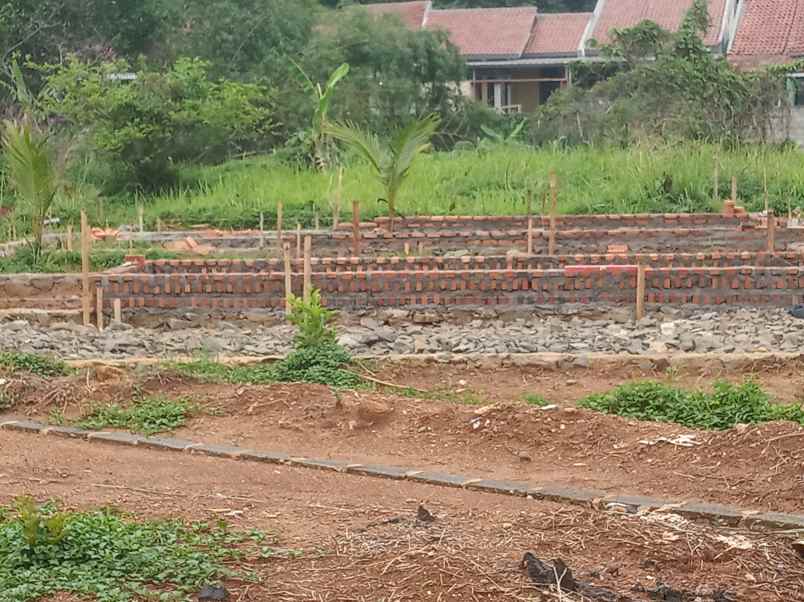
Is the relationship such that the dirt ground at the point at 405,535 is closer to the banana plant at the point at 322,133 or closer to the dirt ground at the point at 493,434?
the dirt ground at the point at 493,434

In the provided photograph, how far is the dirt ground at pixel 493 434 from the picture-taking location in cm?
684

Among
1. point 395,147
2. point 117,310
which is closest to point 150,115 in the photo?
point 395,147

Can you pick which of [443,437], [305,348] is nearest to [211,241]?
[305,348]

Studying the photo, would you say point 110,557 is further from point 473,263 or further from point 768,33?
point 768,33

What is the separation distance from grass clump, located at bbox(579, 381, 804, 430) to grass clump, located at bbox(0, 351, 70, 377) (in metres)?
3.67

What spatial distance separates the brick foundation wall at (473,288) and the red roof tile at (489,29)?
68.8 ft

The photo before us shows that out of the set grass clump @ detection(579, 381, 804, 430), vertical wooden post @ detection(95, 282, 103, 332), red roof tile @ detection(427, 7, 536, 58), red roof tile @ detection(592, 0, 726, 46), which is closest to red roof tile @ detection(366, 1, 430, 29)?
red roof tile @ detection(427, 7, 536, 58)

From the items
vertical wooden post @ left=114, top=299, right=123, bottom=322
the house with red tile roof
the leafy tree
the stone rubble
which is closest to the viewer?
the stone rubble

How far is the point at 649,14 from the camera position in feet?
109

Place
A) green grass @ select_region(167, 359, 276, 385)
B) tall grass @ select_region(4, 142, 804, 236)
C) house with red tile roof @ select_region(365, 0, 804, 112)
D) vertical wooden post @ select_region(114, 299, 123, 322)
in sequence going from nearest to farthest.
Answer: green grass @ select_region(167, 359, 276, 385) < vertical wooden post @ select_region(114, 299, 123, 322) < tall grass @ select_region(4, 142, 804, 236) < house with red tile roof @ select_region(365, 0, 804, 112)

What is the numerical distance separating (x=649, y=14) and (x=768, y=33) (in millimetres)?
3542

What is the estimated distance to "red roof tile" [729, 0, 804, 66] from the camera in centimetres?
2953

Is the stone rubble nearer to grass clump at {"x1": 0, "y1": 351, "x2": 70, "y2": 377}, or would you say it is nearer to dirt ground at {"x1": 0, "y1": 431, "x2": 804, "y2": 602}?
grass clump at {"x1": 0, "y1": 351, "x2": 70, "y2": 377}

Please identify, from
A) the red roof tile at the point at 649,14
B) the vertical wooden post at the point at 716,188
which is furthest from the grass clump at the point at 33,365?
the red roof tile at the point at 649,14
